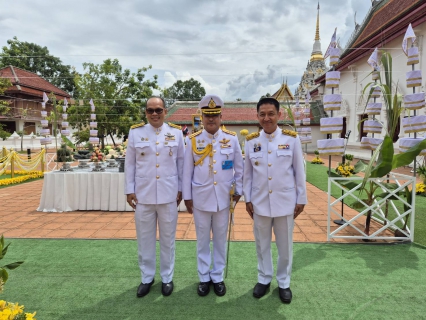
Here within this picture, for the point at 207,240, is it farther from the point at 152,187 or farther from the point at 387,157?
the point at 387,157

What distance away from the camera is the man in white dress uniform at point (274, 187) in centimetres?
237

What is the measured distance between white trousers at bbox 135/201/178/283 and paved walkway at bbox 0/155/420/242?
139 cm

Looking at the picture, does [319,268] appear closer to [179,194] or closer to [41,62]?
[179,194]

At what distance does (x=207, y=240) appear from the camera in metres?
2.57

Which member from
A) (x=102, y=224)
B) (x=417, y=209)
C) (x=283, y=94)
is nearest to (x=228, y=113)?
(x=283, y=94)

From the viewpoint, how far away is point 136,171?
8.50 ft

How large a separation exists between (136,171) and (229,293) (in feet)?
4.58

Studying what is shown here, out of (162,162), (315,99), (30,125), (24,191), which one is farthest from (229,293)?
(30,125)

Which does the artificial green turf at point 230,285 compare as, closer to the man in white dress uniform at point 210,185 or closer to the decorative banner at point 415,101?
the man in white dress uniform at point 210,185

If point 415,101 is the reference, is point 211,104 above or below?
below

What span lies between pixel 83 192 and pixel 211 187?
387cm

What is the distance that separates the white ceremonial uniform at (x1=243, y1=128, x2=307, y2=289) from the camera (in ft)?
7.82

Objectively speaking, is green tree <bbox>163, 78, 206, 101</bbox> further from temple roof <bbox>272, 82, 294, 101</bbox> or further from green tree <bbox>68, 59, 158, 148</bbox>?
green tree <bbox>68, 59, 158, 148</bbox>

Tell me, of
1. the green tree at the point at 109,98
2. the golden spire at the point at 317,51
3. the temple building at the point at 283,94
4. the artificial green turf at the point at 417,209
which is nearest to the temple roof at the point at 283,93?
the temple building at the point at 283,94
